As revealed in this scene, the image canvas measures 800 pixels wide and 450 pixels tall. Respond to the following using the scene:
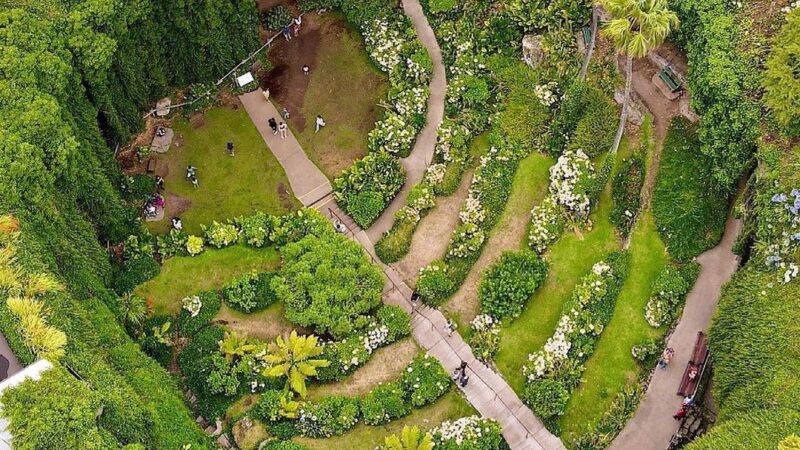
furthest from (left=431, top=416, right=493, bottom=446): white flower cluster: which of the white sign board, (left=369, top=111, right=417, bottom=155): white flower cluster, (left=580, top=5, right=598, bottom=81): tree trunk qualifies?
the white sign board

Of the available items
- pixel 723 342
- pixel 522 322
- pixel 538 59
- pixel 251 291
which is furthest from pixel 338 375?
pixel 538 59

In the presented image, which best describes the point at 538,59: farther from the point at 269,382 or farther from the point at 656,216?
the point at 269,382

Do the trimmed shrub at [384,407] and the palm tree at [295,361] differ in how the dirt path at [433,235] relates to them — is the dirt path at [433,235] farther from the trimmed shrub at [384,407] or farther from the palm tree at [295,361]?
Result: the palm tree at [295,361]

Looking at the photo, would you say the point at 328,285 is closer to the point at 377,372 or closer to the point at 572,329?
the point at 377,372

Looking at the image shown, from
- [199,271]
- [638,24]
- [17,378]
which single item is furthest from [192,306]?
[638,24]

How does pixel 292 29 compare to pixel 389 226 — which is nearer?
pixel 389 226
